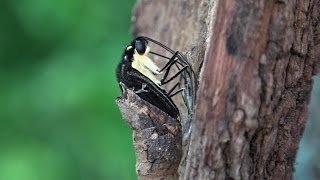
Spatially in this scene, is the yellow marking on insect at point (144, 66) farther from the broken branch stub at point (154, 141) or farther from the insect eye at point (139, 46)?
the broken branch stub at point (154, 141)

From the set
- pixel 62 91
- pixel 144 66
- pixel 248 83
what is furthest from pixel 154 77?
pixel 248 83

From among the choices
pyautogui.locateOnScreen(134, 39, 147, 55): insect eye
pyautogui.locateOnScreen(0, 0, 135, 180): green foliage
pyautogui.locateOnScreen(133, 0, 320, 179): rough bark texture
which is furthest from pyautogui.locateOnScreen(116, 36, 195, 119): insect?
pyautogui.locateOnScreen(0, 0, 135, 180): green foliage

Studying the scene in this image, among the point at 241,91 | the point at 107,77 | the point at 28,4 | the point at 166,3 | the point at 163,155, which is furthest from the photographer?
the point at 28,4

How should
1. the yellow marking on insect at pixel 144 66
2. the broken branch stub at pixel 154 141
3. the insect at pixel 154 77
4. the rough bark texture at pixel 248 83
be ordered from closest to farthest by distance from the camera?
the rough bark texture at pixel 248 83 < the broken branch stub at pixel 154 141 < the insect at pixel 154 77 < the yellow marking on insect at pixel 144 66

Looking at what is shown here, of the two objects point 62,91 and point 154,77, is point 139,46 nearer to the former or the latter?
point 154,77

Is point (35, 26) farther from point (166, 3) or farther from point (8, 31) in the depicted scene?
point (166, 3)

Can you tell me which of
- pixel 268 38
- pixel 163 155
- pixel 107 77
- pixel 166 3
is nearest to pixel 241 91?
pixel 268 38

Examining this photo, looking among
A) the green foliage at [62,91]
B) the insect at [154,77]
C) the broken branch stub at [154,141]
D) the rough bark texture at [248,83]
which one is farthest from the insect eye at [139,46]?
the rough bark texture at [248,83]
